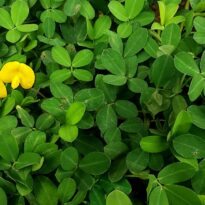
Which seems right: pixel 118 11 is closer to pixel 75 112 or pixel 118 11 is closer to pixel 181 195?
Result: pixel 75 112

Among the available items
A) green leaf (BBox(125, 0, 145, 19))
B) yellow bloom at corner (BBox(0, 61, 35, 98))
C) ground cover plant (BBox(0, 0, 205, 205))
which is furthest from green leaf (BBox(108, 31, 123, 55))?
yellow bloom at corner (BBox(0, 61, 35, 98))

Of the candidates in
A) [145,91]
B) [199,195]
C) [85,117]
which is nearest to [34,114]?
[85,117]

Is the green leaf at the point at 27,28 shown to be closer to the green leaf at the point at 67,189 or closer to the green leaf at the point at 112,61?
the green leaf at the point at 112,61

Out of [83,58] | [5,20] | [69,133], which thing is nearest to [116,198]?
[69,133]

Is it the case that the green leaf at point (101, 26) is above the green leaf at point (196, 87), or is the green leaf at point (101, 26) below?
below

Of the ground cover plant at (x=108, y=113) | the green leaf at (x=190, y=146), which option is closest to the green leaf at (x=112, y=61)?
the ground cover plant at (x=108, y=113)

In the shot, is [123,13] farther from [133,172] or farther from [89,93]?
[133,172]

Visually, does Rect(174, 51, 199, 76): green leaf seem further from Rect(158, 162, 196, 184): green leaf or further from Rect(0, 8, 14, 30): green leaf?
Rect(0, 8, 14, 30): green leaf
